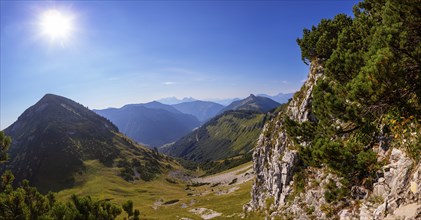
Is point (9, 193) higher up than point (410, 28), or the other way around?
point (410, 28)

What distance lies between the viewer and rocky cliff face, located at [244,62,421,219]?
17.6 meters

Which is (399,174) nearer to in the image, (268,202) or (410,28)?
(410,28)

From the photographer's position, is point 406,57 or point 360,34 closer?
point 406,57

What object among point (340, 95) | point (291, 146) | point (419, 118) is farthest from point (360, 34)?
point (291, 146)

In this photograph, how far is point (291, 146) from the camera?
4550cm

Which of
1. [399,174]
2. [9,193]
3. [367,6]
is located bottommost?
[399,174]

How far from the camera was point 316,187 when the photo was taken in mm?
33906

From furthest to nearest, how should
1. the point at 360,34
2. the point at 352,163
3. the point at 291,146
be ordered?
the point at 291,146, the point at 360,34, the point at 352,163

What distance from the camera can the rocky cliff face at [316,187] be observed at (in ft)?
57.8

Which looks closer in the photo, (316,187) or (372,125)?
(372,125)

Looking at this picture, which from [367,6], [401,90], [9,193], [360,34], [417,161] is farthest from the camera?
[367,6]

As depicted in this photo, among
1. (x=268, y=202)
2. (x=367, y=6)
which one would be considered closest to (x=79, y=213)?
(x=268, y=202)

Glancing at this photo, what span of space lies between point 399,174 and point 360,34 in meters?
18.8

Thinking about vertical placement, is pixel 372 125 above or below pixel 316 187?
above
